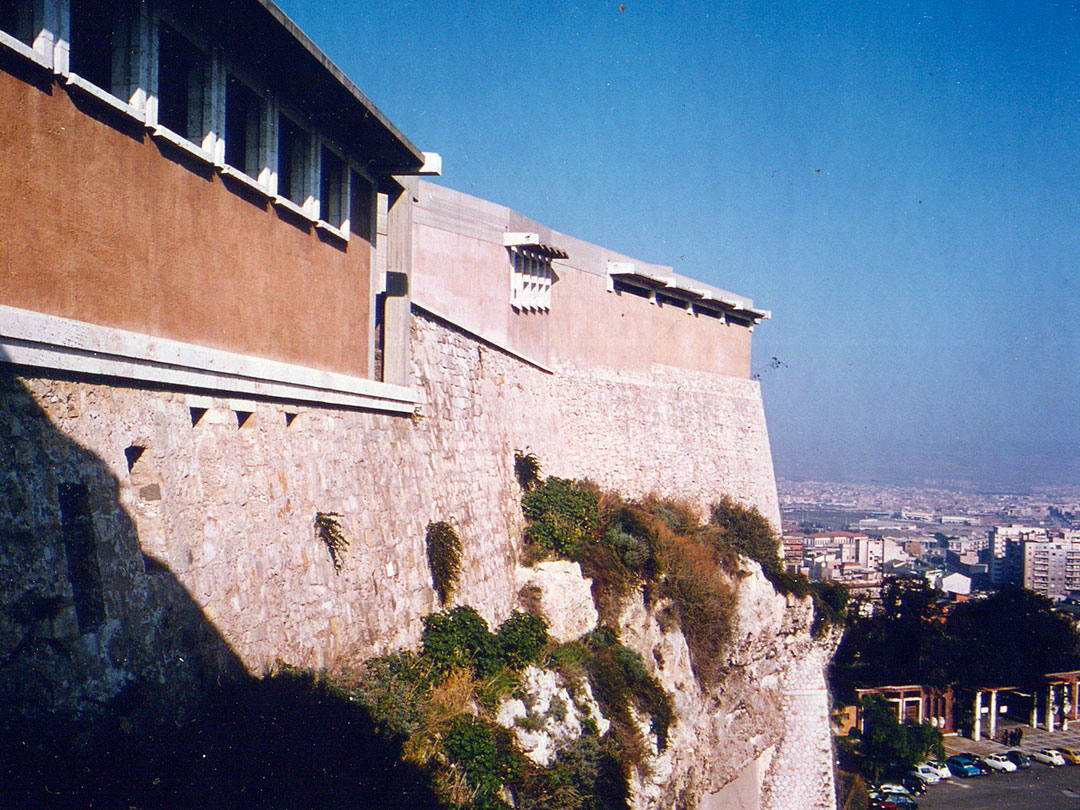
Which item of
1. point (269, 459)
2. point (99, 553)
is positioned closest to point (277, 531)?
point (269, 459)

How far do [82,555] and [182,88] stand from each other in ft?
12.5

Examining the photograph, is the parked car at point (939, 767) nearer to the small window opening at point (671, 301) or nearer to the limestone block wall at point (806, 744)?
the limestone block wall at point (806, 744)

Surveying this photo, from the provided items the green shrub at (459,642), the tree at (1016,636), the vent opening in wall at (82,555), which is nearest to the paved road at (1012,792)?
the tree at (1016,636)

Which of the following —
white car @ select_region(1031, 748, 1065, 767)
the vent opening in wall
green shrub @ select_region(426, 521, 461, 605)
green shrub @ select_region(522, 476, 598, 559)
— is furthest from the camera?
white car @ select_region(1031, 748, 1065, 767)

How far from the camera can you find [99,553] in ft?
18.8

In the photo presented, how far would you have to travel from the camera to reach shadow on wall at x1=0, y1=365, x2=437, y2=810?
195 inches

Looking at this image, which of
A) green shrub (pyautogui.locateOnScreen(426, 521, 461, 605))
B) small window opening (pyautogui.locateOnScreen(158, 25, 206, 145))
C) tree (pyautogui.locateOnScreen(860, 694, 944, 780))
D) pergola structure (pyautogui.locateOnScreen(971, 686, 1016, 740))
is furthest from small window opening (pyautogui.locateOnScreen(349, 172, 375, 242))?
pergola structure (pyautogui.locateOnScreen(971, 686, 1016, 740))

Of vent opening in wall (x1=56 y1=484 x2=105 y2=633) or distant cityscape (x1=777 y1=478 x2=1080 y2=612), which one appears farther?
distant cityscape (x1=777 y1=478 x2=1080 y2=612)

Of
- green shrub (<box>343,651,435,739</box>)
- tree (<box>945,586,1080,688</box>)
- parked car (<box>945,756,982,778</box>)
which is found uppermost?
green shrub (<box>343,651,435,739</box>)

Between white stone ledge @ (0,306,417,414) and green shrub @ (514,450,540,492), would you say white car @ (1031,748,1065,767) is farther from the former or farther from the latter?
white stone ledge @ (0,306,417,414)

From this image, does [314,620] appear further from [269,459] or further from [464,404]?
[464,404]

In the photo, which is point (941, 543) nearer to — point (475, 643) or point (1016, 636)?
→ point (1016, 636)

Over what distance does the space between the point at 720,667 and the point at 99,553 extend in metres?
15.1

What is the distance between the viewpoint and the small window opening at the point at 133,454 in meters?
6.18
